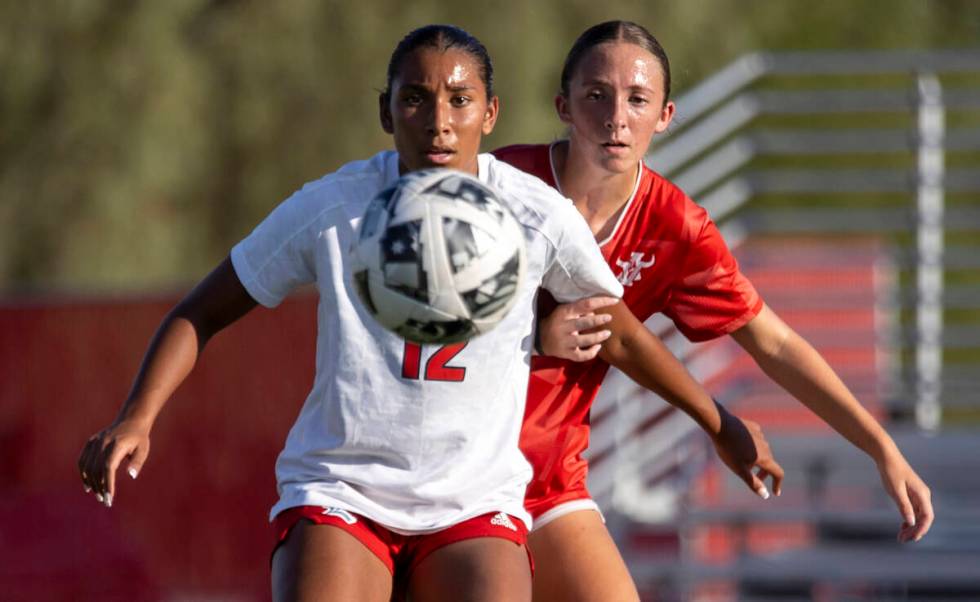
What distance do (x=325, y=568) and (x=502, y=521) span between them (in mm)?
451

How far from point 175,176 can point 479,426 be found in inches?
536

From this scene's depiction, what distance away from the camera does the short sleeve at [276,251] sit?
3857 millimetres

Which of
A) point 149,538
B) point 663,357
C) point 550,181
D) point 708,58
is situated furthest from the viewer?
point 708,58

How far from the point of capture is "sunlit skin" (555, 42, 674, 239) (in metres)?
4.50

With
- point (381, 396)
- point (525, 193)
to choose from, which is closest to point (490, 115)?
point (525, 193)

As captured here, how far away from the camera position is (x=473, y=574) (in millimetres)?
3711

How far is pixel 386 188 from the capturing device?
3.60m

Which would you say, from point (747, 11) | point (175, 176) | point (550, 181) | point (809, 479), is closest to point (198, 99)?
point (175, 176)

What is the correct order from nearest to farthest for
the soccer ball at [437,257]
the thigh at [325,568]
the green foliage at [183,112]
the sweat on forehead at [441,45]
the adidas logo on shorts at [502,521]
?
the soccer ball at [437,257] → the thigh at [325,568] → the adidas logo on shorts at [502,521] → the sweat on forehead at [441,45] → the green foliage at [183,112]

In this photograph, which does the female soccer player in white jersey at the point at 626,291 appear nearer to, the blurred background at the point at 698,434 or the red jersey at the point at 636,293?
the red jersey at the point at 636,293

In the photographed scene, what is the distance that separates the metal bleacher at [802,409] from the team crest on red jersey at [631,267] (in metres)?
3.53

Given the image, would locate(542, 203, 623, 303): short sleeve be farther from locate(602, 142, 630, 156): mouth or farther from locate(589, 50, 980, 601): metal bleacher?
locate(589, 50, 980, 601): metal bleacher

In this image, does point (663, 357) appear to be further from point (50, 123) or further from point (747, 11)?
point (747, 11)

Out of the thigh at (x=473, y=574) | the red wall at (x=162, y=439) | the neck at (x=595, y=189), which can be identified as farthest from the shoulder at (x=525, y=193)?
the red wall at (x=162, y=439)
